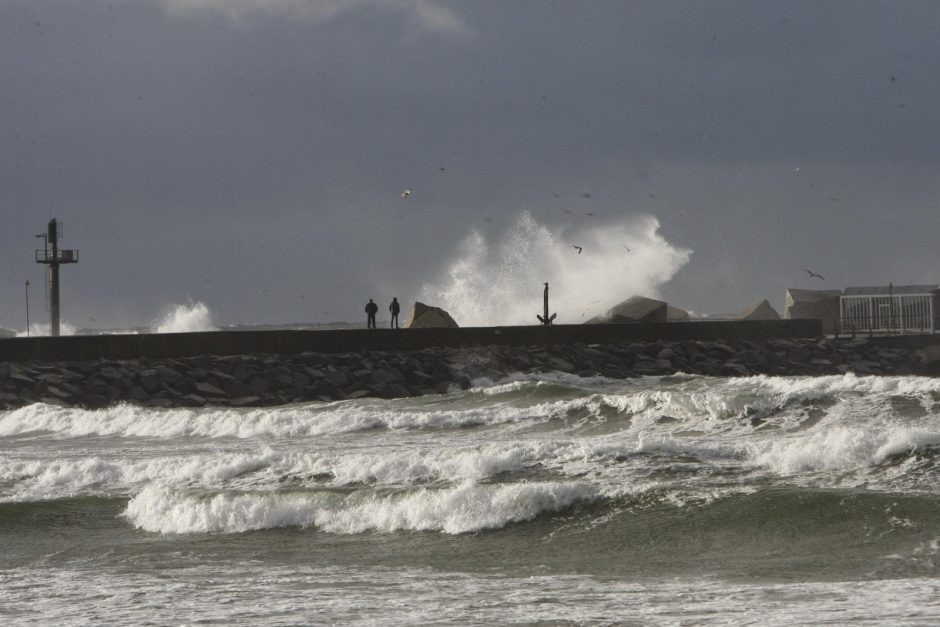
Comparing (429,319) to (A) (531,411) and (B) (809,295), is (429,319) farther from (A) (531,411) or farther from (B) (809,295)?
(A) (531,411)

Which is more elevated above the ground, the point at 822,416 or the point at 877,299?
the point at 877,299

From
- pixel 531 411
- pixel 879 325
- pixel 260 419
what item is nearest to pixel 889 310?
pixel 879 325

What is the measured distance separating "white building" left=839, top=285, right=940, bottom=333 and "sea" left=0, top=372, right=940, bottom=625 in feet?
50.5

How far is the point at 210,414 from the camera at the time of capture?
17.5 meters

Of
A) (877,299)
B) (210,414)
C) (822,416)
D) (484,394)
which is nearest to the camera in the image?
(822,416)

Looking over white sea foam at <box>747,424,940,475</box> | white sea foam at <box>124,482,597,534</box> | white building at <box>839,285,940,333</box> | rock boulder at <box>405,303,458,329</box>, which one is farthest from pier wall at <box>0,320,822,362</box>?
white sea foam at <box>747,424,940,475</box>

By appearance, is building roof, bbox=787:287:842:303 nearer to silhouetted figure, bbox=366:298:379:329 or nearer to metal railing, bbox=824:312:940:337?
metal railing, bbox=824:312:940:337

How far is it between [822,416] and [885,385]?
4.83 feet

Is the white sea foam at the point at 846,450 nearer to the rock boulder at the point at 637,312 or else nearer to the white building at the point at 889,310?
the rock boulder at the point at 637,312

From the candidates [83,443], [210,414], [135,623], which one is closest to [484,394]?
[210,414]

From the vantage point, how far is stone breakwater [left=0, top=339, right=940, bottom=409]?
66.7ft

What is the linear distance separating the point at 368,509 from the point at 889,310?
22585mm

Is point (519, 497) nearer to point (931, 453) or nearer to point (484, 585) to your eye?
point (484, 585)

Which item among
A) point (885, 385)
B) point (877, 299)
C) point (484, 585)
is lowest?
point (484, 585)
